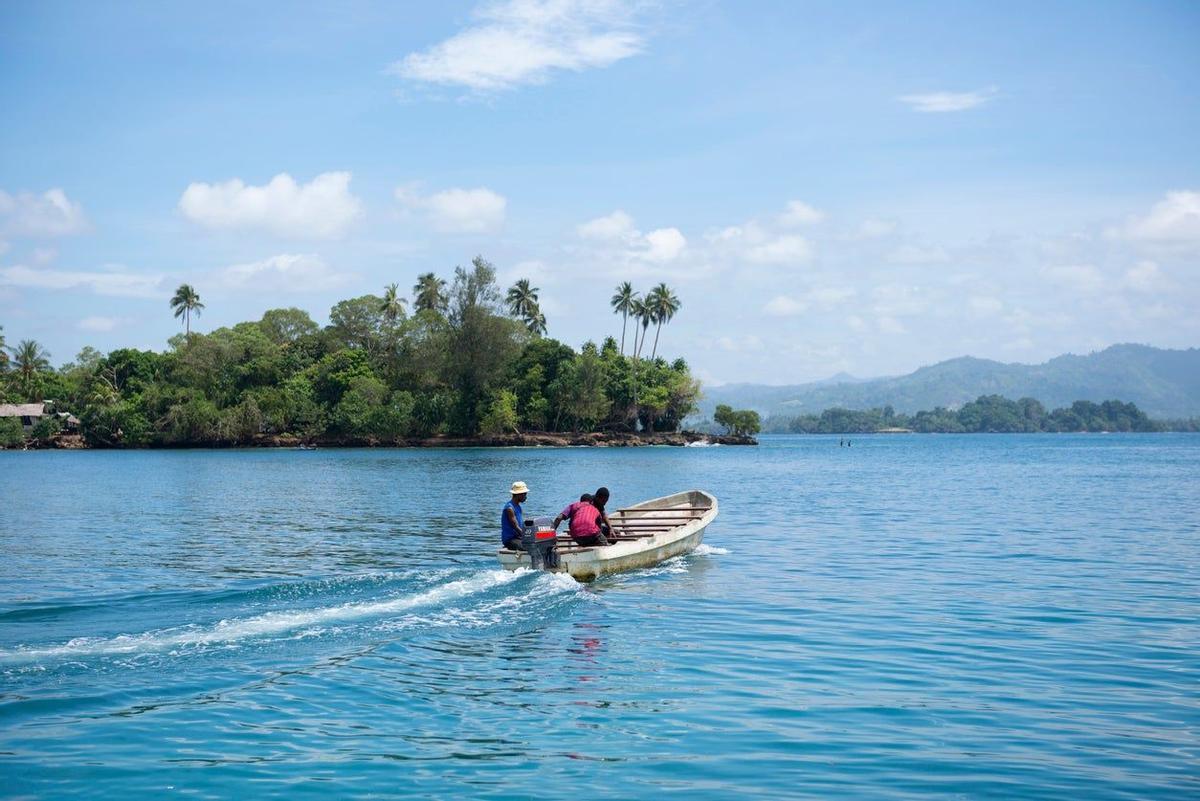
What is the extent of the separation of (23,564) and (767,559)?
1852cm

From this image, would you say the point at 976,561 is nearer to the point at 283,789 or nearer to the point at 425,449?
the point at 283,789

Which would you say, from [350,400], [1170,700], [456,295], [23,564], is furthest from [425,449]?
[1170,700]

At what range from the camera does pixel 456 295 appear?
11225 cm

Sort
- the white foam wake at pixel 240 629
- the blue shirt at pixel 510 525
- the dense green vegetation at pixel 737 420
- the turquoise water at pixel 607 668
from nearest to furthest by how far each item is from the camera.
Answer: the turquoise water at pixel 607 668
the white foam wake at pixel 240 629
the blue shirt at pixel 510 525
the dense green vegetation at pixel 737 420

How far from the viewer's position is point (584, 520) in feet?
66.3

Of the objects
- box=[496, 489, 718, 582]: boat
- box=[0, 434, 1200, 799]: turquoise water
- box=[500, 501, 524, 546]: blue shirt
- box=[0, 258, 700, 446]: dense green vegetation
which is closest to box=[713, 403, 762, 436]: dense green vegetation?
box=[0, 258, 700, 446]: dense green vegetation

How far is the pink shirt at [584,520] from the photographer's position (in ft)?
66.1

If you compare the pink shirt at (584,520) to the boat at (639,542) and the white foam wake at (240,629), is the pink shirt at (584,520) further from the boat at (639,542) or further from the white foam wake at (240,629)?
the white foam wake at (240,629)

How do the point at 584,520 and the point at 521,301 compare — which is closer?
the point at 584,520

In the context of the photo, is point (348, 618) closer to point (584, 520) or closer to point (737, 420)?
point (584, 520)

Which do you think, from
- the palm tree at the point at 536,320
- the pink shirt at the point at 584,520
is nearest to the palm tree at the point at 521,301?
the palm tree at the point at 536,320

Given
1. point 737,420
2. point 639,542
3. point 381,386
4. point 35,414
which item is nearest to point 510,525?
point 639,542

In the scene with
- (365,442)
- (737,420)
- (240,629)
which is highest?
(737,420)

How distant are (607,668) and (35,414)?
410 feet
